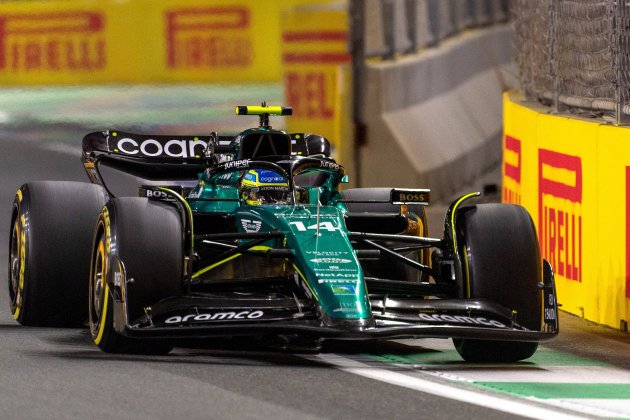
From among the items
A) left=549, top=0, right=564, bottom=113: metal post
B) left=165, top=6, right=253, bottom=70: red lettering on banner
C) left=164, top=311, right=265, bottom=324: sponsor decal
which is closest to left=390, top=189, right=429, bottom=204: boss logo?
left=164, top=311, right=265, bottom=324: sponsor decal

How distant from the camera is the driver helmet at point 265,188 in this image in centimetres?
1209

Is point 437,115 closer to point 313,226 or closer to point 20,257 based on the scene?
A: point 20,257

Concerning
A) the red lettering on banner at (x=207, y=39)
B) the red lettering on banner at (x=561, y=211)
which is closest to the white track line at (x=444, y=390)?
the red lettering on banner at (x=561, y=211)

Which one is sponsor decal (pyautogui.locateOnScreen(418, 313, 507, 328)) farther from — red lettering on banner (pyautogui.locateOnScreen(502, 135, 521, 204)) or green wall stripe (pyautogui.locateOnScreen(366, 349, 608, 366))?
red lettering on banner (pyautogui.locateOnScreen(502, 135, 521, 204))

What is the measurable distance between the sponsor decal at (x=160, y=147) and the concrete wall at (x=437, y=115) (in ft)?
21.4

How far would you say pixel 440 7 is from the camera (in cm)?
2650

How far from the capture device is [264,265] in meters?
11.8

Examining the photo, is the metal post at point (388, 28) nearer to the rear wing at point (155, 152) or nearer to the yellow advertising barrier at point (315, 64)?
the yellow advertising barrier at point (315, 64)

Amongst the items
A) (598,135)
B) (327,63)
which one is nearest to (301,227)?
(598,135)

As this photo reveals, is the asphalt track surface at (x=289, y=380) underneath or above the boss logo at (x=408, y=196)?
underneath

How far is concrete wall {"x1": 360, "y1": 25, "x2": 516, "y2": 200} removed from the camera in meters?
22.3

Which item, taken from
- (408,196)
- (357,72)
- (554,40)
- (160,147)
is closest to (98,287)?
(408,196)

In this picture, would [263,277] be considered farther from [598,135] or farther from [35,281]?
[598,135]

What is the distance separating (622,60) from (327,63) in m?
11.1
